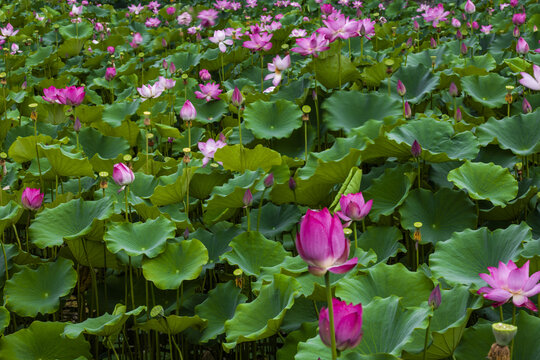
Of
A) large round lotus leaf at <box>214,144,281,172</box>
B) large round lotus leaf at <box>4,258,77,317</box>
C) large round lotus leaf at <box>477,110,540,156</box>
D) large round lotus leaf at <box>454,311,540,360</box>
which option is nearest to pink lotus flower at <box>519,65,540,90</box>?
large round lotus leaf at <box>477,110,540,156</box>

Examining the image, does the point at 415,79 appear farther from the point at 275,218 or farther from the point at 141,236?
the point at 141,236

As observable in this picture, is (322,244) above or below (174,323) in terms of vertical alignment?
above

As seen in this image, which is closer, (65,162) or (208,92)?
(65,162)

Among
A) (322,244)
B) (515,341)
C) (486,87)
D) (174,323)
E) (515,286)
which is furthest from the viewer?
(486,87)

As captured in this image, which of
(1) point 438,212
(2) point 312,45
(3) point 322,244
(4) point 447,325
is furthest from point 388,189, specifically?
(3) point 322,244

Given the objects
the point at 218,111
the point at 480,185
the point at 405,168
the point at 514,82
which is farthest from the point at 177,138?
the point at 514,82

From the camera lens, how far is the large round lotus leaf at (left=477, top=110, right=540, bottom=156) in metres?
1.86

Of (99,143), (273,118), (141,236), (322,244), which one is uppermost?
(322,244)

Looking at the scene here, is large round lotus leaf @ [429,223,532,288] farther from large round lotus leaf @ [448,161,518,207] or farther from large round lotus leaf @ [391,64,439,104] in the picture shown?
large round lotus leaf @ [391,64,439,104]

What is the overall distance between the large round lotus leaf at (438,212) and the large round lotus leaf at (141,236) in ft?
2.10

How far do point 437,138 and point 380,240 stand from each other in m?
0.41

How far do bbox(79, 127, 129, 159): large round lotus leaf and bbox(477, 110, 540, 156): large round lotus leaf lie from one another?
134cm

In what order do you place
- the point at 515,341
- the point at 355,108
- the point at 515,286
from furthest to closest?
the point at 355,108, the point at 515,341, the point at 515,286

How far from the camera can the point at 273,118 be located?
7.59 ft
